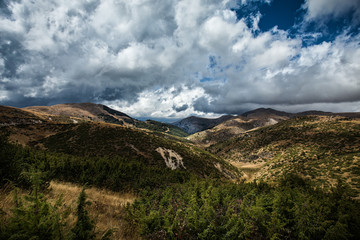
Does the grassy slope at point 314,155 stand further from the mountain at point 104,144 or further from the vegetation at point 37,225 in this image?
the vegetation at point 37,225

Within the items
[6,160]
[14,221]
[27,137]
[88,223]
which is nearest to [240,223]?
[88,223]

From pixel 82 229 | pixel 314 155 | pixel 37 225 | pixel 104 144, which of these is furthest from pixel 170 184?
pixel 314 155

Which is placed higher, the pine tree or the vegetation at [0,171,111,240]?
the vegetation at [0,171,111,240]

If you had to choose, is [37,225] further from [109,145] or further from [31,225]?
[109,145]

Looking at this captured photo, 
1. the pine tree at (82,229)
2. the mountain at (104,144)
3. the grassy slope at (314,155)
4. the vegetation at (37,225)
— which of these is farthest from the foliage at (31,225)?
the grassy slope at (314,155)

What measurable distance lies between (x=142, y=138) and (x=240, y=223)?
52.4 metres

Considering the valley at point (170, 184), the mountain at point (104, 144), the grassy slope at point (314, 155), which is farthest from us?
the mountain at point (104, 144)

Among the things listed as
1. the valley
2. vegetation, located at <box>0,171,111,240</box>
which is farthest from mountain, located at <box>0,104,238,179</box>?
vegetation, located at <box>0,171,111,240</box>

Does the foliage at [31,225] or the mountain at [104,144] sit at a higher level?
the foliage at [31,225]

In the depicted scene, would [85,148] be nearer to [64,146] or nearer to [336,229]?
[64,146]

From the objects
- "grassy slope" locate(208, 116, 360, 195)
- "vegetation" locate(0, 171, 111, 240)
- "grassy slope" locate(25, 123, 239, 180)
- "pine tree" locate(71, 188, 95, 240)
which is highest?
"vegetation" locate(0, 171, 111, 240)

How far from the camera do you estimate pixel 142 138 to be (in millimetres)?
55750

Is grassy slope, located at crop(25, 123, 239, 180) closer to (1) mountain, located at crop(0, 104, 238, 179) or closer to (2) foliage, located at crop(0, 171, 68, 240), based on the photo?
(1) mountain, located at crop(0, 104, 238, 179)

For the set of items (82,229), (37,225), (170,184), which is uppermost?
(37,225)
